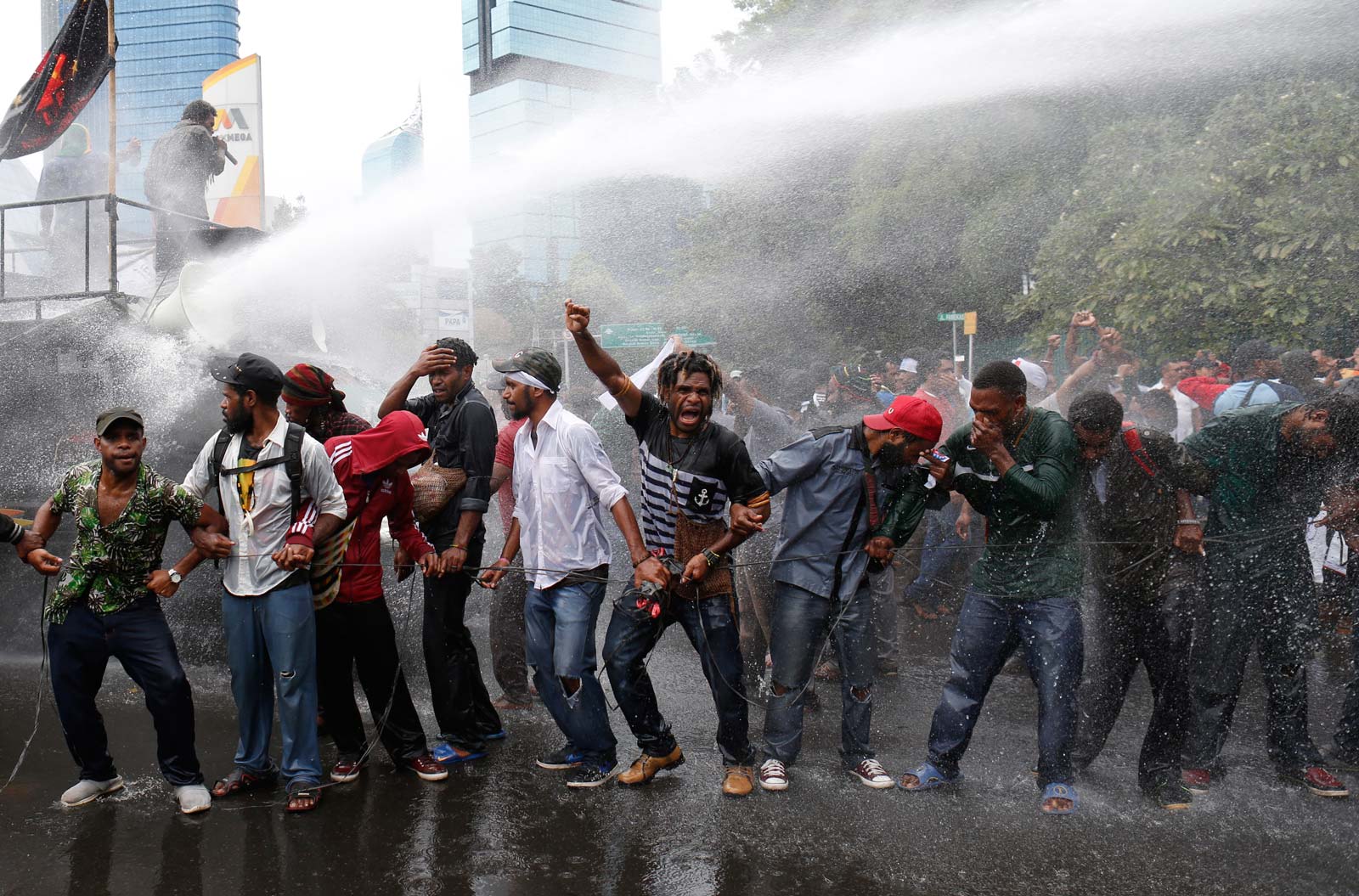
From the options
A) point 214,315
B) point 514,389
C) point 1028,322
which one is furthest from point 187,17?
point 514,389

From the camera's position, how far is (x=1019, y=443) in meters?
4.12

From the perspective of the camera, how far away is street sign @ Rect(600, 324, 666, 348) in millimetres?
16844

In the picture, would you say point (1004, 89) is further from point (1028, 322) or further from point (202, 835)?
point (202, 835)

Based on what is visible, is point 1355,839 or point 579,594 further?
point 579,594

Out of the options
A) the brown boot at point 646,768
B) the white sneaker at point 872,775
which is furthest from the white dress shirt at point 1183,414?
the brown boot at point 646,768

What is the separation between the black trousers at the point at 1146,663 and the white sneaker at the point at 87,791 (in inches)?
145

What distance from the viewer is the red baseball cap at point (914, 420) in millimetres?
4180

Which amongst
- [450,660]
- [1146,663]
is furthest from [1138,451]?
[450,660]

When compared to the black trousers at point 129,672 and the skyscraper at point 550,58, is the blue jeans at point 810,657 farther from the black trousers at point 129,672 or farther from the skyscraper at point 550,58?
the skyscraper at point 550,58

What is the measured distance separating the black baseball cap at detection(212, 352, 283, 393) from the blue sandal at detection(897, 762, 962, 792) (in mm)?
2876

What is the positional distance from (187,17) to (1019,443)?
5068 cm

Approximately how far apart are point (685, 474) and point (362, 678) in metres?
1.65

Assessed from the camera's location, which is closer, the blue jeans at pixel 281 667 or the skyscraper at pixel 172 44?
the blue jeans at pixel 281 667

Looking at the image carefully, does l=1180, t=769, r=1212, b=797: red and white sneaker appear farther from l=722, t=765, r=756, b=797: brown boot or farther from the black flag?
the black flag
